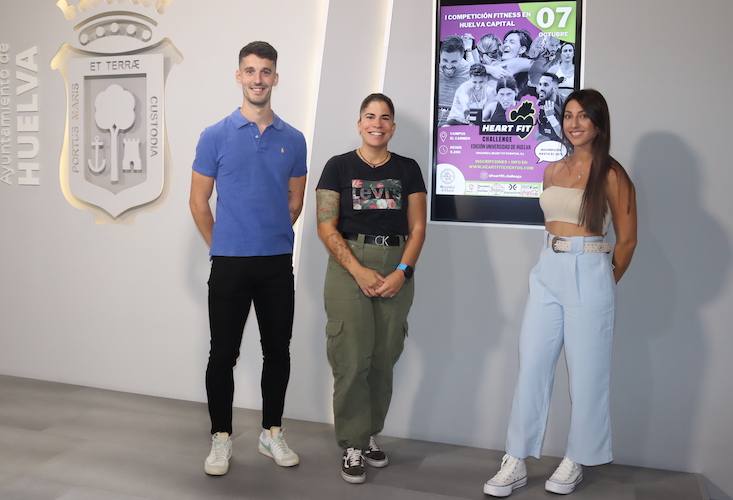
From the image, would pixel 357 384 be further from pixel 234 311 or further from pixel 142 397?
pixel 142 397

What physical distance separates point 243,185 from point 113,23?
6.06 feet

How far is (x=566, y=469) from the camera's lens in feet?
9.00

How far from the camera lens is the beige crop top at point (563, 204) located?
2592 mm

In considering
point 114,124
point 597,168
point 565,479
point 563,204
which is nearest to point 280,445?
point 565,479

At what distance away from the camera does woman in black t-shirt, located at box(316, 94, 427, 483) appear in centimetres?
273

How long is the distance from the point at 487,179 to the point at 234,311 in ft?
4.46

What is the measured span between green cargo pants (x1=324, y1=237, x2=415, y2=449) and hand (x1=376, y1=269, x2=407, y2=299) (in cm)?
5

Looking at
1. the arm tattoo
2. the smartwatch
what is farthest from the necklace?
the smartwatch

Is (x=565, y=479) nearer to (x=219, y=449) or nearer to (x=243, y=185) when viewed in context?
(x=219, y=449)

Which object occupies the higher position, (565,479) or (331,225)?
(331,225)

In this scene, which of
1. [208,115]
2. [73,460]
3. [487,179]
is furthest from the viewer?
[208,115]

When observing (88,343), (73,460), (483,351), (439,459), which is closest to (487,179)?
(483,351)

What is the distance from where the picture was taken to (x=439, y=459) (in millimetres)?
3090

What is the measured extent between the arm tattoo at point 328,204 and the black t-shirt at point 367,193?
2cm
